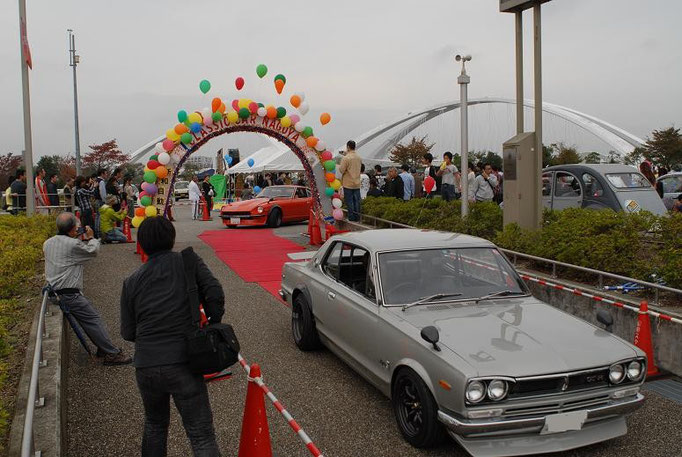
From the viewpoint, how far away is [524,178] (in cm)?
988

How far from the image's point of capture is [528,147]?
9.87 meters

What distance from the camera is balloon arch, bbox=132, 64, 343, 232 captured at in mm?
13281

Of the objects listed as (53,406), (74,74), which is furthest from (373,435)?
(74,74)

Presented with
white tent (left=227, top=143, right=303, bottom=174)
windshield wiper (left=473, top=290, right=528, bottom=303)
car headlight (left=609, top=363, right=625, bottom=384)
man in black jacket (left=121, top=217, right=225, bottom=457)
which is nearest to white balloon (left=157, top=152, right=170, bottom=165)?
windshield wiper (left=473, top=290, right=528, bottom=303)

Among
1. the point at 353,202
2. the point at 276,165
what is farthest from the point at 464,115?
the point at 276,165

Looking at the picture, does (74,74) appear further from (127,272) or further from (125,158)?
(127,272)

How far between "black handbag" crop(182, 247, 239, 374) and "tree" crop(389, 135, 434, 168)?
61.5 meters

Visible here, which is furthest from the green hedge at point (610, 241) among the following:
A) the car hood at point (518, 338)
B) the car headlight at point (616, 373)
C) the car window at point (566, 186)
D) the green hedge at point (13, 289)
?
the green hedge at point (13, 289)

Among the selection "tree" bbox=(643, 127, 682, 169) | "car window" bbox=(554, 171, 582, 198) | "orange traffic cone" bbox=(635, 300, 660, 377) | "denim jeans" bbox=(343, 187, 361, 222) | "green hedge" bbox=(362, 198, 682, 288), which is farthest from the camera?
"tree" bbox=(643, 127, 682, 169)

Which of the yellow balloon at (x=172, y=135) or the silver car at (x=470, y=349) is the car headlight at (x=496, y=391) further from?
the yellow balloon at (x=172, y=135)

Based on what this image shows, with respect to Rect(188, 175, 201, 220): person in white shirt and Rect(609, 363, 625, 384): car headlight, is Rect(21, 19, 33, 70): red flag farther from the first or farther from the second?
Rect(609, 363, 625, 384): car headlight

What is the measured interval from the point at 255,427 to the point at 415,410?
1174mm

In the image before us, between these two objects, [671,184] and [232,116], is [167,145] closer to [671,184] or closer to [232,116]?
[232,116]

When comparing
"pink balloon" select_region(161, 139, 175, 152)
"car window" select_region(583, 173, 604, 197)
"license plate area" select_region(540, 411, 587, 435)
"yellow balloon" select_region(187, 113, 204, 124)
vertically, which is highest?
"yellow balloon" select_region(187, 113, 204, 124)
